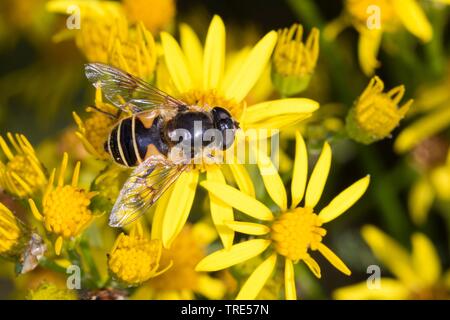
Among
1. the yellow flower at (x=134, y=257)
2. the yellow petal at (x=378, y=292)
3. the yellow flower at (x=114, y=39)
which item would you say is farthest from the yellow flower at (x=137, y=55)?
the yellow petal at (x=378, y=292)

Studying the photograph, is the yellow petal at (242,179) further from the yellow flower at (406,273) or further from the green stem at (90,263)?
the yellow flower at (406,273)

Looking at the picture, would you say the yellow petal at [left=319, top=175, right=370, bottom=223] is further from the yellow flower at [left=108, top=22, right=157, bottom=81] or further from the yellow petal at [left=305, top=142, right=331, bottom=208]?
the yellow flower at [left=108, top=22, right=157, bottom=81]

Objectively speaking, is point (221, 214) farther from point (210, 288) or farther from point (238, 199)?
point (210, 288)

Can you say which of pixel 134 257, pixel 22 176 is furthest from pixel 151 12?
pixel 134 257

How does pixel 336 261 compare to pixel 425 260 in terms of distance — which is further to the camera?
pixel 425 260
